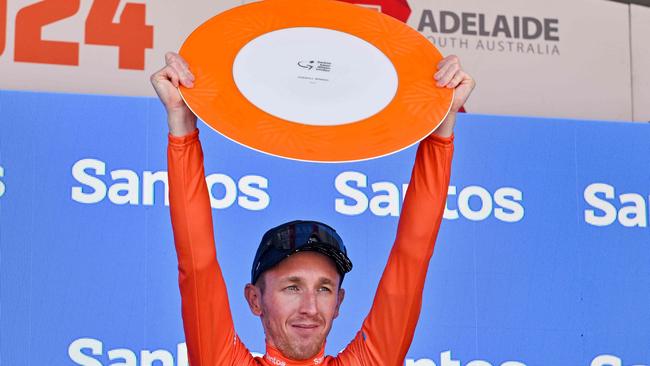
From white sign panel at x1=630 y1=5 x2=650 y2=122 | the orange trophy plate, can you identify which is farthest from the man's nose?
white sign panel at x1=630 y1=5 x2=650 y2=122

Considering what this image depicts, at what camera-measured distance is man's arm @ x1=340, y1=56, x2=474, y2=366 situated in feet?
8.30

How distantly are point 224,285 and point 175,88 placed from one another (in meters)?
0.44

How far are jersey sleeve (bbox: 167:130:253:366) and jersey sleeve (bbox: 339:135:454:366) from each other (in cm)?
31

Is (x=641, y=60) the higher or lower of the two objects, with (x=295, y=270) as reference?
higher

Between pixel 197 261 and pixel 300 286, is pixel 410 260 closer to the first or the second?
pixel 300 286

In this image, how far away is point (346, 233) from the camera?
4.11 m

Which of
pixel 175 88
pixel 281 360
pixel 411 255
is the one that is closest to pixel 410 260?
pixel 411 255

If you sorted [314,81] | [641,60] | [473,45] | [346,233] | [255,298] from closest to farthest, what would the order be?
[314,81]
[255,298]
[346,233]
[473,45]
[641,60]

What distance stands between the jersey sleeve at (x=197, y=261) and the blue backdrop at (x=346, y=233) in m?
1.47

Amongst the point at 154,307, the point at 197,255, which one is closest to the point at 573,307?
the point at 154,307

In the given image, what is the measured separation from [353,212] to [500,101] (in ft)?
3.70

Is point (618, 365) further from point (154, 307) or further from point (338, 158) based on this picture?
point (338, 158)

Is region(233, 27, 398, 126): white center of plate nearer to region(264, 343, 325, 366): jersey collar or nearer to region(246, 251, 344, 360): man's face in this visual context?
region(246, 251, 344, 360): man's face

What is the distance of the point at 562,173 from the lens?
4.31m
